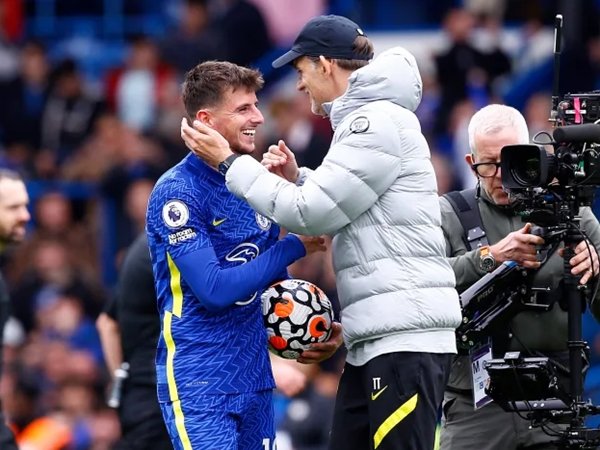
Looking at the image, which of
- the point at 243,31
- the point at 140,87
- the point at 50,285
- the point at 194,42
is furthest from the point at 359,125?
the point at 140,87

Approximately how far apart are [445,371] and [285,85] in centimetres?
947

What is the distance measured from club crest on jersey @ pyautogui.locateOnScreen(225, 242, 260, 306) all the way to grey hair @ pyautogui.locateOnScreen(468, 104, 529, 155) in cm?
125

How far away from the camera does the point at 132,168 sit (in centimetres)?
1447

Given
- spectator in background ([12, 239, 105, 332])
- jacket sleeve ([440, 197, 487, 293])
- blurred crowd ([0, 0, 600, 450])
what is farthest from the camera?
spectator in background ([12, 239, 105, 332])

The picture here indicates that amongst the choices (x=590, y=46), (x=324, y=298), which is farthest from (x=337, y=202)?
(x=590, y=46)

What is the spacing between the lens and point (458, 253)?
24.2 feet

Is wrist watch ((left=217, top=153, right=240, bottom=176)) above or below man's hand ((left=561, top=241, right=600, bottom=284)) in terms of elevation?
above

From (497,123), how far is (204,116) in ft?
4.71

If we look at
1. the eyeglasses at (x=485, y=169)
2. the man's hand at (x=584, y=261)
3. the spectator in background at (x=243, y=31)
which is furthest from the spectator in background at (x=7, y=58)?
the man's hand at (x=584, y=261)

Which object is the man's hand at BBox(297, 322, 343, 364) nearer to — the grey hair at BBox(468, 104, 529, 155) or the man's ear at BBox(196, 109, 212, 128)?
the man's ear at BBox(196, 109, 212, 128)

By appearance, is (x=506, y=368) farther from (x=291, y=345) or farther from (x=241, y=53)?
(x=241, y=53)

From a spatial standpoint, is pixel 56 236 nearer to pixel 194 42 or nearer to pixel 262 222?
pixel 194 42

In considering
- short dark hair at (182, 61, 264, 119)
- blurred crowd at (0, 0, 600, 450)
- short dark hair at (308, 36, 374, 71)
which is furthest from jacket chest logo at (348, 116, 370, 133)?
blurred crowd at (0, 0, 600, 450)

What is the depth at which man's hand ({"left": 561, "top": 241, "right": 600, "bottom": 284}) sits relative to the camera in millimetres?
6855
